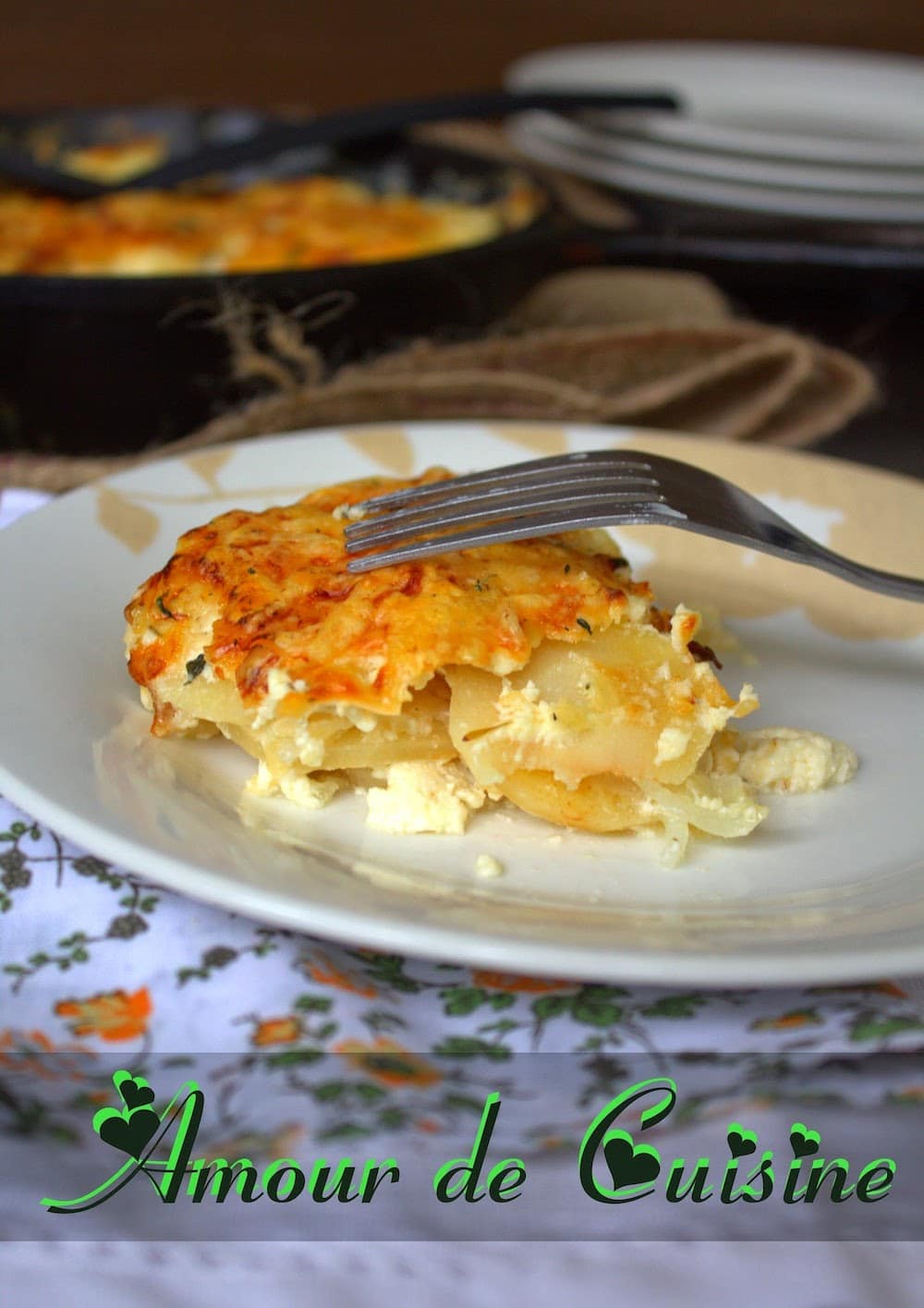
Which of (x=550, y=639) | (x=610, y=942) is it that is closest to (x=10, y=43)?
(x=550, y=639)

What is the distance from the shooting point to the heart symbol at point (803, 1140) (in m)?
1.27

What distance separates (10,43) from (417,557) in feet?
18.2

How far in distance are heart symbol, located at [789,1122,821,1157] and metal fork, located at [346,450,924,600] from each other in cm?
68

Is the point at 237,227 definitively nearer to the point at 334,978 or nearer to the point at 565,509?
the point at 565,509

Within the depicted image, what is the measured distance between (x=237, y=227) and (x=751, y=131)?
125 cm

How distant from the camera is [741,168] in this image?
3.40m

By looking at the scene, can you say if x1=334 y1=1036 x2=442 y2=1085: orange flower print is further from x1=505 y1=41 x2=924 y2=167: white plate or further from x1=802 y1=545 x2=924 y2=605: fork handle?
x1=505 y1=41 x2=924 y2=167: white plate

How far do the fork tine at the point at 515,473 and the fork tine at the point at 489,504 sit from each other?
0.7 inches

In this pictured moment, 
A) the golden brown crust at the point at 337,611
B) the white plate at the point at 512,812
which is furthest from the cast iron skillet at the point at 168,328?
the golden brown crust at the point at 337,611

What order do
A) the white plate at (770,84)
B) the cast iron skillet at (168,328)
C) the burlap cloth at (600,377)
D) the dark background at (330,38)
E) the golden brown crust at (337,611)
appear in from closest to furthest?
the golden brown crust at (337,611) < the cast iron skillet at (168,328) < the burlap cloth at (600,377) < the white plate at (770,84) < the dark background at (330,38)

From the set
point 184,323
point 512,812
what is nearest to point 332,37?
point 184,323

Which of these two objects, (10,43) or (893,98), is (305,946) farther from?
(10,43)

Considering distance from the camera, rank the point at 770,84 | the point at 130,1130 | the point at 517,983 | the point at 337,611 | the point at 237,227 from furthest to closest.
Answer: the point at 770,84 → the point at 237,227 → the point at 337,611 → the point at 517,983 → the point at 130,1130

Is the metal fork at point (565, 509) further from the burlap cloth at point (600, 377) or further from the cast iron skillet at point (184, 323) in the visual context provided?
the burlap cloth at point (600, 377)
